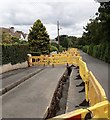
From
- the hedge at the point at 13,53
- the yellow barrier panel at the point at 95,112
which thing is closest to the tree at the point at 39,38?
the hedge at the point at 13,53

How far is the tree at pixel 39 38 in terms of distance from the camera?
169 feet

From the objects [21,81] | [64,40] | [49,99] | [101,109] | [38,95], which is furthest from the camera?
[64,40]

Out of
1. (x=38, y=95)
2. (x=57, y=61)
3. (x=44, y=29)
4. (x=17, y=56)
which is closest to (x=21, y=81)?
(x=38, y=95)

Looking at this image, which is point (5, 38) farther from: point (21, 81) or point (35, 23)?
point (21, 81)

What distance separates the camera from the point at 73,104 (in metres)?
9.97

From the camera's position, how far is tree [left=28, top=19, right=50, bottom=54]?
51531 millimetres

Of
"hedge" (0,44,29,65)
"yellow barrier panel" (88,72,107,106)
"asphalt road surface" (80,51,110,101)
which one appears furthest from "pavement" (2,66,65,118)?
"hedge" (0,44,29,65)

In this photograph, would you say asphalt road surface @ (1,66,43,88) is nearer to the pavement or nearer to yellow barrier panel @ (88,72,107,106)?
the pavement

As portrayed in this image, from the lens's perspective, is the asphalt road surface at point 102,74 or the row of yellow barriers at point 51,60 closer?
the asphalt road surface at point 102,74

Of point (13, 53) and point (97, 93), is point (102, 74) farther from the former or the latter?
point (97, 93)

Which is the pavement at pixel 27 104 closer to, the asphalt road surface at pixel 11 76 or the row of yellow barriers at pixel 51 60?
the asphalt road surface at pixel 11 76

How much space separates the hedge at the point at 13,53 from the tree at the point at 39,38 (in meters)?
17.7

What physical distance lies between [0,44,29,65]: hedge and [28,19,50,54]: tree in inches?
697

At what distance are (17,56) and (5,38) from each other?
54.9ft
